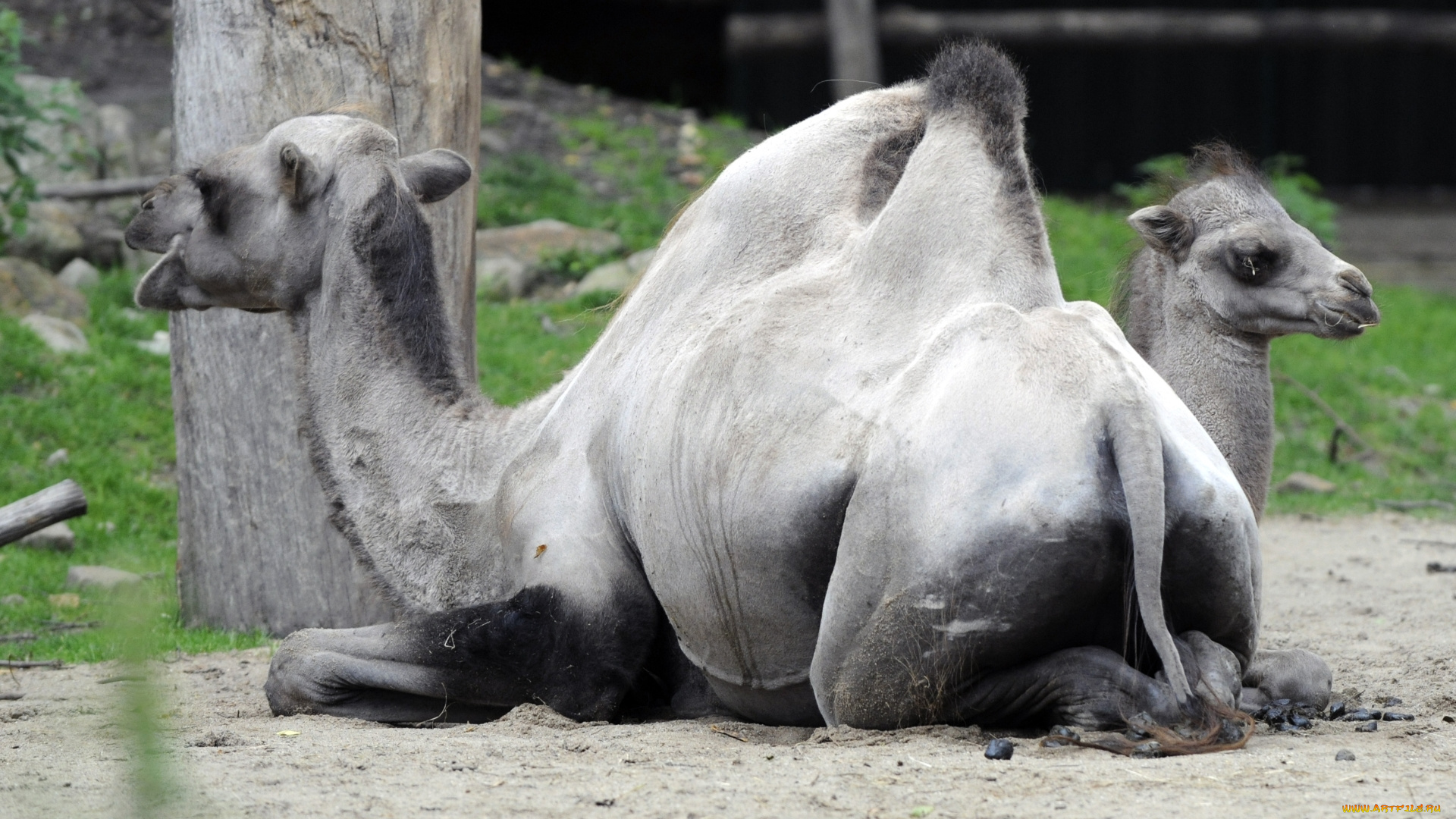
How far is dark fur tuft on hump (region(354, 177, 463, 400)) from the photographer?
15.4 feet

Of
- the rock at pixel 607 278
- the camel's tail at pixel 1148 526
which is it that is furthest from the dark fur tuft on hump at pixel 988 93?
the rock at pixel 607 278

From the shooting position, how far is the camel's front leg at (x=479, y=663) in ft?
13.7

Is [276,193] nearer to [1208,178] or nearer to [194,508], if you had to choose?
[194,508]

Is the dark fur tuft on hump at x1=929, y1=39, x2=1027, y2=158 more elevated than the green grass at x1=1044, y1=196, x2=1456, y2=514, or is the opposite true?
the dark fur tuft on hump at x1=929, y1=39, x2=1027, y2=158

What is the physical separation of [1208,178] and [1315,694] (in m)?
1.97

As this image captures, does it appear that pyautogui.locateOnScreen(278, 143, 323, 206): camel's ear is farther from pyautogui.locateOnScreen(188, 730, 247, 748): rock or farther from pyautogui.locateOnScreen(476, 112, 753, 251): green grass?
pyautogui.locateOnScreen(476, 112, 753, 251): green grass

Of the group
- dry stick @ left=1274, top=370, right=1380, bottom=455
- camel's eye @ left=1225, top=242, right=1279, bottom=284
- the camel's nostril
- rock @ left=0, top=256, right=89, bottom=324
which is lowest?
dry stick @ left=1274, top=370, right=1380, bottom=455

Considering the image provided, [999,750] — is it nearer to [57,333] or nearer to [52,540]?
[52,540]

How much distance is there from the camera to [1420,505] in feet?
28.3

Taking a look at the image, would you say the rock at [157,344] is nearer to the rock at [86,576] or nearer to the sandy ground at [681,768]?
the rock at [86,576]

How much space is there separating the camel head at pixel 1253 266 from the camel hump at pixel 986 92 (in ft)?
3.64

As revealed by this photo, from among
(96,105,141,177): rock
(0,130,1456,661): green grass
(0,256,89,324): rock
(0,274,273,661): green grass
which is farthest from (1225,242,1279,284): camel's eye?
(96,105,141,177): rock

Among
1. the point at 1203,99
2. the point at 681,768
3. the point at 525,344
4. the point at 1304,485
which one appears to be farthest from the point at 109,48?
the point at 681,768

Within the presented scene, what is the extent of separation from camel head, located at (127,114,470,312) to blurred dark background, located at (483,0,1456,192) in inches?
367
